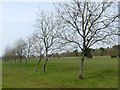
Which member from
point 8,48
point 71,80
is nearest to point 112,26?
point 71,80

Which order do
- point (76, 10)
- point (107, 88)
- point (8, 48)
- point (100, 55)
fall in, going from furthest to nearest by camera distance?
1. point (8, 48)
2. point (100, 55)
3. point (76, 10)
4. point (107, 88)

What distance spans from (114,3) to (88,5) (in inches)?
142

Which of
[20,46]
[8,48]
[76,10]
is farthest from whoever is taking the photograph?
[8,48]

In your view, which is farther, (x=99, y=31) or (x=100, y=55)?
(x=100, y=55)

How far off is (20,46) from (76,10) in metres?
56.2

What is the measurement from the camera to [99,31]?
34.6 meters

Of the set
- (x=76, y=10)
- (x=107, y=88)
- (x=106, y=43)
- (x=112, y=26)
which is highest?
(x=76, y=10)

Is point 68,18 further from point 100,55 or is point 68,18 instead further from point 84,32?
point 100,55

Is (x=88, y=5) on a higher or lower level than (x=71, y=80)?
higher

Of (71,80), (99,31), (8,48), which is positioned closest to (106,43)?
(99,31)

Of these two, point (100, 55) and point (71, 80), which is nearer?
point (71, 80)

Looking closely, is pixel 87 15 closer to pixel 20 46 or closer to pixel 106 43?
pixel 106 43

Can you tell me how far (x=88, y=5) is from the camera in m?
35.1

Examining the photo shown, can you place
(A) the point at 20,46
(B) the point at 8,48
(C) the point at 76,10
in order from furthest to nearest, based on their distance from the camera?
1. (B) the point at 8,48
2. (A) the point at 20,46
3. (C) the point at 76,10
